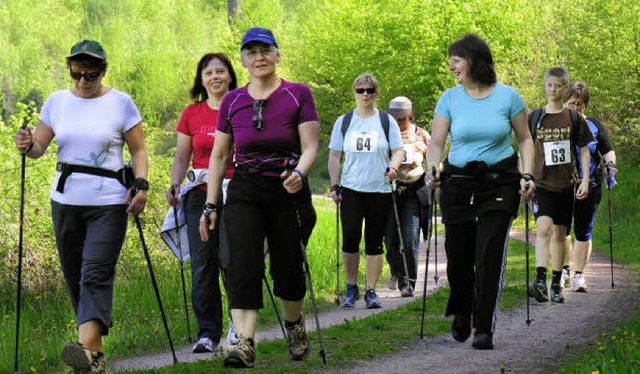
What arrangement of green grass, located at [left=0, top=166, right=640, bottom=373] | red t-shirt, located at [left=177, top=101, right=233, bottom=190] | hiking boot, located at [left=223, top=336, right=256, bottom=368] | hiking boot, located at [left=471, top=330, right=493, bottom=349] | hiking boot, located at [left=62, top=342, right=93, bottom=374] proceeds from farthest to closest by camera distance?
red t-shirt, located at [left=177, top=101, right=233, bottom=190] → hiking boot, located at [left=471, top=330, right=493, bottom=349] → green grass, located at [left=0, top=166, right=640, bottom=373] → hiking boot, located at [left=223, top=336, right=256, bottom=368] → hiking boot, located at [left=62, top=342, right=93, bottom=374]

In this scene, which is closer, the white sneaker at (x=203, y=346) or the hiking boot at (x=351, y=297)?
the white sneaker at (x=203, y=346)

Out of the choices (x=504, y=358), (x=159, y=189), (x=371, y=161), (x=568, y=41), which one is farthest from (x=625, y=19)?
(x=504, y=358)

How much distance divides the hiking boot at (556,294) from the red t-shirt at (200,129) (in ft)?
14.1

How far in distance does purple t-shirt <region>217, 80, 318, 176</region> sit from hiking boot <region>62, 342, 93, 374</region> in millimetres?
1468

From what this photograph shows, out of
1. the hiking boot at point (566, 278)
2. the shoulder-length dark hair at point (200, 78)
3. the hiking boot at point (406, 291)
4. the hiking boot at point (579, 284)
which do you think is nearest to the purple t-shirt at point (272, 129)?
the shoulder-length dark hair at point (200, 78)

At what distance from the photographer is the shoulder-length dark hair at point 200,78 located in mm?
9781

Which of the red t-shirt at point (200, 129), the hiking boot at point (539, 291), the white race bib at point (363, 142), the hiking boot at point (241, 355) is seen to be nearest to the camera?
the hiking boot at point (241, 355)

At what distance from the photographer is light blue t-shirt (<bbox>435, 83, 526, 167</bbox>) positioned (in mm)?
8844

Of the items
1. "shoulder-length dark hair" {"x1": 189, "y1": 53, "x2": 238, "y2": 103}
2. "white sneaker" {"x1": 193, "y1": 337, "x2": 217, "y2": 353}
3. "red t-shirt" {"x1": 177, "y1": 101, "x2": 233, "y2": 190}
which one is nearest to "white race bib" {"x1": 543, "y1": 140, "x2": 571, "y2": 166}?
"shoulder-length dark hair" {"x1": 189, "y1": 53, "x2": 238, "y2": 103}

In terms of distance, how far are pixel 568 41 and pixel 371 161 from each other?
18.4 metres

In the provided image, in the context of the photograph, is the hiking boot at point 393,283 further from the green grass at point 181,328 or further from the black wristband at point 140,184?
the black wristband at point 140,184

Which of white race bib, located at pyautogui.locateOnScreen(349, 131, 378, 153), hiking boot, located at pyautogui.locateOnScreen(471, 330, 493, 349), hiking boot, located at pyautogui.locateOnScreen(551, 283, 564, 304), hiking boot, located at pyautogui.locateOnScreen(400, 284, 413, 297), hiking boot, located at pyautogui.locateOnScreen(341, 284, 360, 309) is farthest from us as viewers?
hiking boot, located at pyautogui.locateOnScreen(400, 284, 413, 297)

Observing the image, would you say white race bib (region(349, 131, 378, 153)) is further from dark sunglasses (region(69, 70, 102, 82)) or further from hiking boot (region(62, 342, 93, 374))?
hiking boot (region(62, 342, 93, 374))

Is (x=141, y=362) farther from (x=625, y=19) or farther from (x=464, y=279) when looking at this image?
(x=625, y=19)
